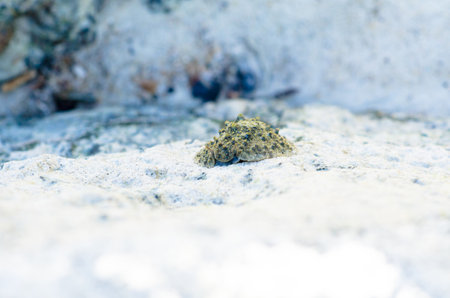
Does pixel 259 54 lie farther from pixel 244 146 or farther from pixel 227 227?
pixel 227 227

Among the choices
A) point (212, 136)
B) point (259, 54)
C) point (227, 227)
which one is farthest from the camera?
point (259, 54)

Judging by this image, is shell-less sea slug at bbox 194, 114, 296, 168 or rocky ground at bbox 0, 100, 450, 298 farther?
shell-less sea slug at bbox 194, 114, 296, 168

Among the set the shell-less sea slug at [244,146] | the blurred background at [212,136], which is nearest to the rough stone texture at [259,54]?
the blurred background at [212,136]

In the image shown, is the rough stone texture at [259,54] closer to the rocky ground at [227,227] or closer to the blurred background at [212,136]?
the blurred background at [212,136]

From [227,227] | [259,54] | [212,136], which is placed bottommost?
[212,136]

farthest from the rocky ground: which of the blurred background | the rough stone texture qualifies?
the rough stone texture

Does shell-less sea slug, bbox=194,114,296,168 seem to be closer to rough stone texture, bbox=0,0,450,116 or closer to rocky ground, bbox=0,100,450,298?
rocky ground, bbox=0,100,450,298

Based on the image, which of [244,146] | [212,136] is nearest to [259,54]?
[212,136]
